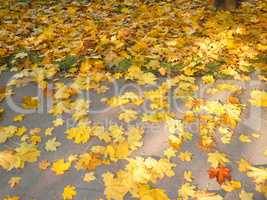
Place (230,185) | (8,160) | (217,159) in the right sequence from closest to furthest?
(230,185) < (217,159) < (8,160)

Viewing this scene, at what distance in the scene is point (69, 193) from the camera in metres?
3.53

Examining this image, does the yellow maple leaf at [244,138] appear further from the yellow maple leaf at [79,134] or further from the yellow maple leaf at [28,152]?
the yellow maple leaf at [28,152]

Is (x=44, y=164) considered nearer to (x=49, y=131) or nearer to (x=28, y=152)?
(x=28, y=152)

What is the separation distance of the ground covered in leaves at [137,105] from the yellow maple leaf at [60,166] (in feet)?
0.04

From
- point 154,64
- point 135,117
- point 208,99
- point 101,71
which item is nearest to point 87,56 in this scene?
point 101,71

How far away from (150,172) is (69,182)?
845 millimetres

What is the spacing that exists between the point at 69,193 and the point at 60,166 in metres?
0.40

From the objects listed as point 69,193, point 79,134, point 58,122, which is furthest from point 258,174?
point 58,122

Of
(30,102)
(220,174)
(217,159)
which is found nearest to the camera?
(220,174)

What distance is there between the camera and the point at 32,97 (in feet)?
16.0

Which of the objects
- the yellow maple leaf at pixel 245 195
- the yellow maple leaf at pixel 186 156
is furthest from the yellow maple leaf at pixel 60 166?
the yellow maple leaf at pixel 245 195

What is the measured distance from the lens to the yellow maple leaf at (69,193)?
11.5ft

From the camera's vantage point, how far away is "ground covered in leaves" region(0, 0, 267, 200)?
363cm

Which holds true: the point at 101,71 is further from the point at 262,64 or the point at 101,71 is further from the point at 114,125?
the point at 262,64
